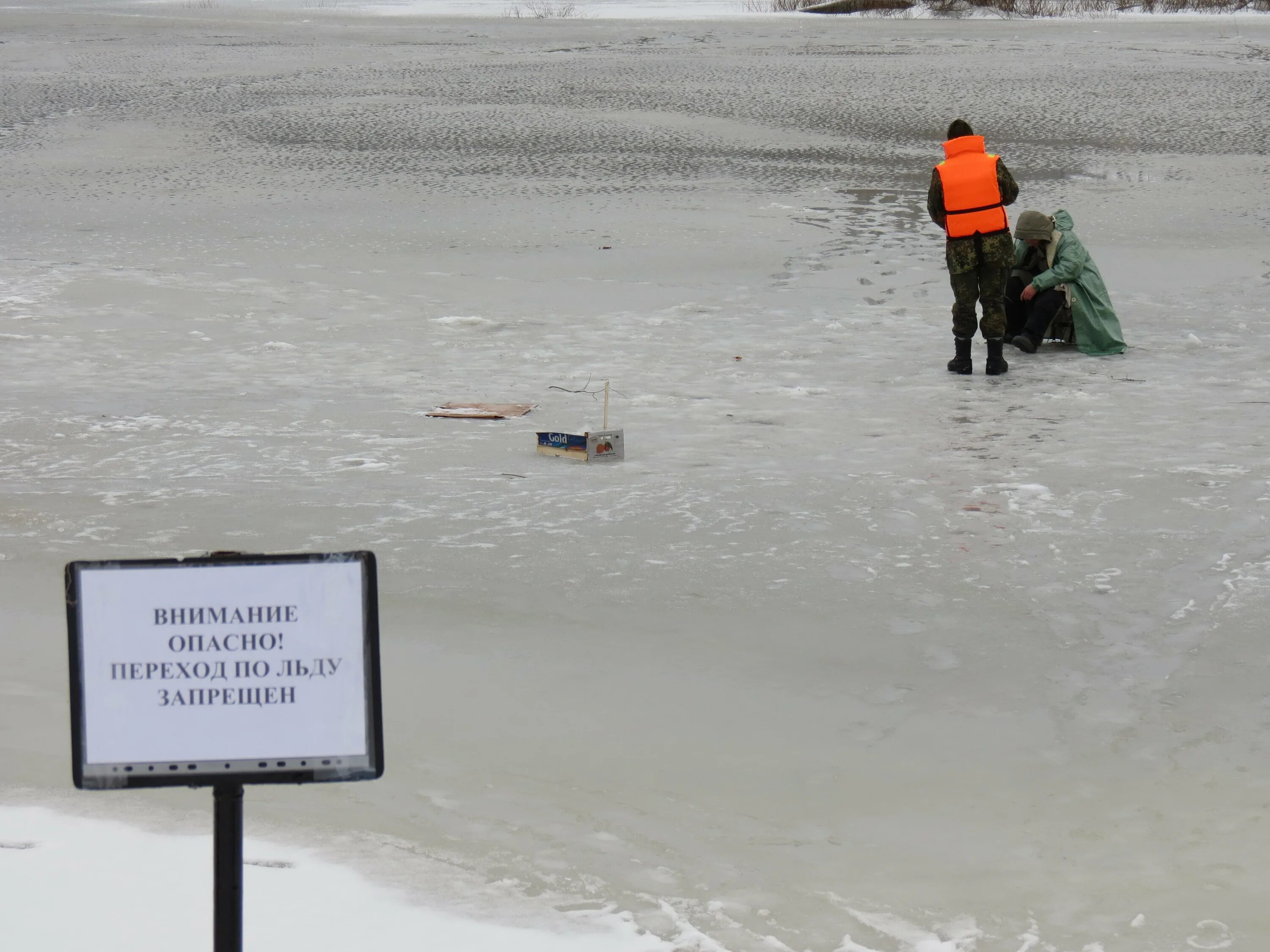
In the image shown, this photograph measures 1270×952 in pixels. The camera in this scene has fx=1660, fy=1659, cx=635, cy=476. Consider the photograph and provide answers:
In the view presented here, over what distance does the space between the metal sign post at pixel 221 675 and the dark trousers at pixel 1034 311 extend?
703 cm

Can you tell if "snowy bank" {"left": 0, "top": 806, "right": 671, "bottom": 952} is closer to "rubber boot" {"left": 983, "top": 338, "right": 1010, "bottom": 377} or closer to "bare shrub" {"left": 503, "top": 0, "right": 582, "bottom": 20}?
"rubber boot" {"left": 983, "top": 338, "right": 1010, "bottom": 377}

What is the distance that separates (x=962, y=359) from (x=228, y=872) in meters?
6.49

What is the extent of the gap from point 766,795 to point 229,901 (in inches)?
63.4

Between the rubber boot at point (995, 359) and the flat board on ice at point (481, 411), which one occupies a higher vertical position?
the rubber boot at point (995, 359)

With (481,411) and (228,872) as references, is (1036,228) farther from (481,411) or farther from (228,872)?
(228,872)

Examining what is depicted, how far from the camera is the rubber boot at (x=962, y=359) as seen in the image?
27.4 feet

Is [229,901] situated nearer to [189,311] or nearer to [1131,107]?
[189,311]

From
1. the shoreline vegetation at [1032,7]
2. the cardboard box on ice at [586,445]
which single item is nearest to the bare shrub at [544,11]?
the shoreline vegetation at [1032,7]

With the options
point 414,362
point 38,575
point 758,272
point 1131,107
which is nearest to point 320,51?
point 1131,107

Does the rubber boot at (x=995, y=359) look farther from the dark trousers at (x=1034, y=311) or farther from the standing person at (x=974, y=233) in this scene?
the dark trousers at (x=1034, y=311)

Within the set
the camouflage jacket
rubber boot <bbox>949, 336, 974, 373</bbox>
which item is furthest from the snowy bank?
the camouflage jacket

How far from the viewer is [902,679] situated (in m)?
4.39

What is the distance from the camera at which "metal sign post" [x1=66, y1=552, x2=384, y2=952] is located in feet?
7.78

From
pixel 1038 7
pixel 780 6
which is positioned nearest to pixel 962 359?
pixel 1038 7
